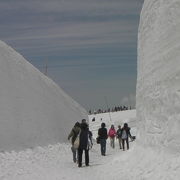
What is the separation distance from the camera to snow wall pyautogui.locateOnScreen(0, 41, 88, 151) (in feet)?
64.7

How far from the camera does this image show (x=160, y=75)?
11445 mm

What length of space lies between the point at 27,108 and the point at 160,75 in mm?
11758

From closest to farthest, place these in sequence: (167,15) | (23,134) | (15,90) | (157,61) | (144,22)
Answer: (167,15) < (157,61) < (144,22) < (23,134) < (15,90)

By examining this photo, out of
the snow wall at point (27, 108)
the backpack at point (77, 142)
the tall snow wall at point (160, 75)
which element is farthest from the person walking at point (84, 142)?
the snow wall at point (27, 108)

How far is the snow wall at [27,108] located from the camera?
1972cm

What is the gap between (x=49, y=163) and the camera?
1633 cm

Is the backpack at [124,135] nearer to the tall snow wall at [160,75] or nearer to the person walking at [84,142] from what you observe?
the person walking at [84,142]

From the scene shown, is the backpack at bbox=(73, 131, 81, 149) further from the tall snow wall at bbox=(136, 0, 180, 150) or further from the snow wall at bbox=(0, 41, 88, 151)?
the snow wall at bbox=(0, 41, 88, 151)

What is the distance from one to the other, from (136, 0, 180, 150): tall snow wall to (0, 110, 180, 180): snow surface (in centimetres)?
42

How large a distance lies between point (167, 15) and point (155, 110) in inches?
98.5

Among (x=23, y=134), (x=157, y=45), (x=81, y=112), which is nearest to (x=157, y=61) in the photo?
(x=157, y=45)

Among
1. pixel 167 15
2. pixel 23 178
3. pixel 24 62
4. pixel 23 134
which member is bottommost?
pixel 23 178

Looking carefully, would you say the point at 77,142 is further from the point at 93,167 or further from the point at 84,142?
the point at 93,167

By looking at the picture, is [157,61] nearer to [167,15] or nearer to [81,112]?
[167,15]
